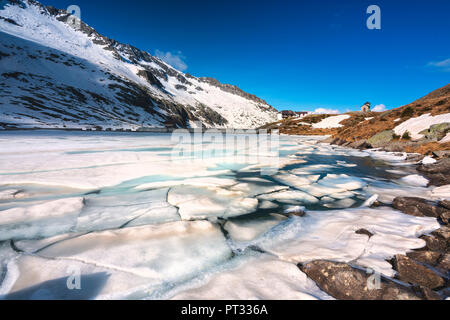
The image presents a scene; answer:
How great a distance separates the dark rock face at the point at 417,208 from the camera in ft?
10.5

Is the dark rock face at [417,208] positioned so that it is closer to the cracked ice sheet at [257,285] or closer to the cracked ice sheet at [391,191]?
the cracked ice sheet at [391,191]

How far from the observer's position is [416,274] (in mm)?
1847

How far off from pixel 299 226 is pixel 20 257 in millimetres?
3513

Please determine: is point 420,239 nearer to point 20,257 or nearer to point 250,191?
point 250,191

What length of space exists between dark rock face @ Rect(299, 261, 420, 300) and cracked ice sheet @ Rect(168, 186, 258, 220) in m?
1.72

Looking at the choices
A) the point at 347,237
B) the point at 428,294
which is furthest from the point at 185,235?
the point at 428,294

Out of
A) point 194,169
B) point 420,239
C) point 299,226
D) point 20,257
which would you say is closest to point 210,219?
point 299,226

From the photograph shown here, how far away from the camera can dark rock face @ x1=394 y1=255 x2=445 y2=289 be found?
1.76m

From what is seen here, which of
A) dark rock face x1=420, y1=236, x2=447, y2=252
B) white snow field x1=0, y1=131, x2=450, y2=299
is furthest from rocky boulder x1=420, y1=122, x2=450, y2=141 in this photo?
dark rock face x1=420, y1=236, x2=447, y2=252

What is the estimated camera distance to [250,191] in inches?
185

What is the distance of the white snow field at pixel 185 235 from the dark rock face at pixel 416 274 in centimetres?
13

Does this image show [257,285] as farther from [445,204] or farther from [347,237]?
[445,204]

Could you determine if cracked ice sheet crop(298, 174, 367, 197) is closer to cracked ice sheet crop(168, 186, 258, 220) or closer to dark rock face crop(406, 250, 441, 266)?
cracked ice sheet crop(168, 186, 258, 220)

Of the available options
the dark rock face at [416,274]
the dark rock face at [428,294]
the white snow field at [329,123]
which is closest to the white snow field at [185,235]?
the dark rock face at [416,274]
